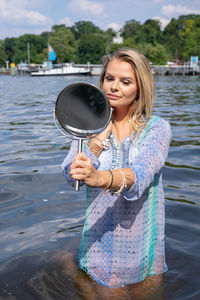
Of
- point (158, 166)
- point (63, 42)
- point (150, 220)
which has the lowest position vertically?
point (150, 220)

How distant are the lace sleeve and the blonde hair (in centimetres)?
13

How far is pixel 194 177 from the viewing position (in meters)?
6.18

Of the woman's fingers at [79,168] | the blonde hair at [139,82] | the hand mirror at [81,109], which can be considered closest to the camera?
the woman's fingers at [79,168]

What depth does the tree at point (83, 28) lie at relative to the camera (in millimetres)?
151500

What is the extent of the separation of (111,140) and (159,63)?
9258 centimetres

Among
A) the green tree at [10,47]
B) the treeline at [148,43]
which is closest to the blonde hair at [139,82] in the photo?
the treeline at [148,43]

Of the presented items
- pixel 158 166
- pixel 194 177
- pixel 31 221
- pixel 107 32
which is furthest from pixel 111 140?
pixel 107 32

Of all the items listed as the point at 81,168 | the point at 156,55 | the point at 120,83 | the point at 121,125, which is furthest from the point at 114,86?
the point at 156,55

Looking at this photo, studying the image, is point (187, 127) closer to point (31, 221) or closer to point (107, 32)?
point (31, 221)

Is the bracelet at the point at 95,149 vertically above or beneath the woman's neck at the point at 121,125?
beneath

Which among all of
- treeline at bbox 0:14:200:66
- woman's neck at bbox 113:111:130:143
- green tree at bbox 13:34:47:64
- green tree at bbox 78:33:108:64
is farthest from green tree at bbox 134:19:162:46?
woman's neck at bbox 113:111:130:143

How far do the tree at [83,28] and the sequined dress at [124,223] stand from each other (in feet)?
509

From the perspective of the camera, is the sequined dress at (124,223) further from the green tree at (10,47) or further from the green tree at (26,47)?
the green tree at (10,47)

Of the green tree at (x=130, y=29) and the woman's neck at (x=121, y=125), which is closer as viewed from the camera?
the woman's neck at (x=121, y=125)
